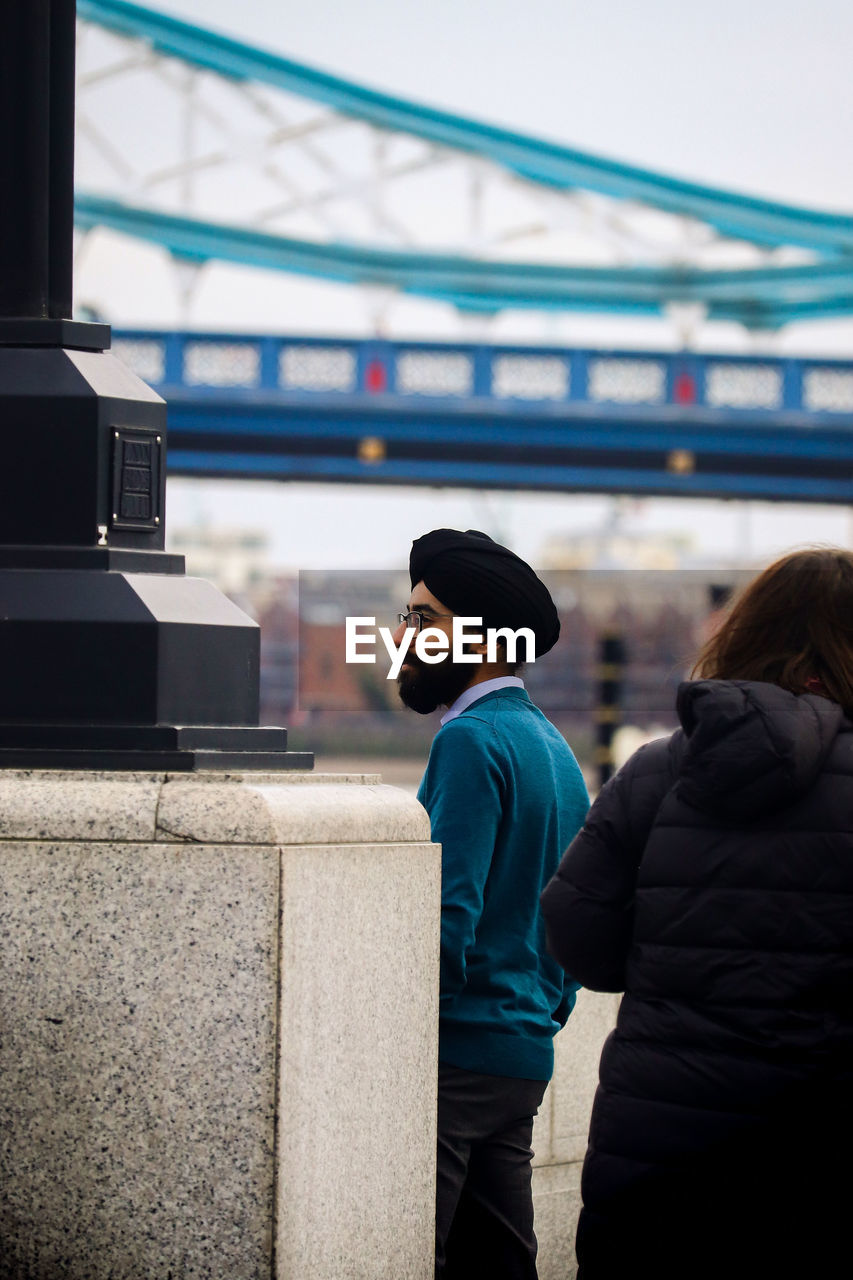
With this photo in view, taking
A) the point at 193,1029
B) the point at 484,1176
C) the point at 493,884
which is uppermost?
the point at 493,884

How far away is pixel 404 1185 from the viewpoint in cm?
252

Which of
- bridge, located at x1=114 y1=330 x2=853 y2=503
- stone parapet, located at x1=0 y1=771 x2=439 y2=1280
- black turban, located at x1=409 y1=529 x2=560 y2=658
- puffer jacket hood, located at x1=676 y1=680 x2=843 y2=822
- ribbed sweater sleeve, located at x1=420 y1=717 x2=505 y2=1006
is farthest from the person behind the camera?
bridge, located at x1=114 y1=330 x2=853 y2=503

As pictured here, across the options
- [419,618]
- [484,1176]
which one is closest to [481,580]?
[419,618]

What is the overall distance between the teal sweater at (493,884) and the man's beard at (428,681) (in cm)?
7

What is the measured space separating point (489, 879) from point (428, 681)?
31cm

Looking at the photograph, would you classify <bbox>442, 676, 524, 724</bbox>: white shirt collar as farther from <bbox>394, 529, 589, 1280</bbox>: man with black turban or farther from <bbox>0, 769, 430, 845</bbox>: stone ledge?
<bbox>0, 769, 430, 845</bbox>: stone ledge

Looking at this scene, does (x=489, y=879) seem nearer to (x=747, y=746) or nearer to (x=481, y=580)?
(x=481, y=580)

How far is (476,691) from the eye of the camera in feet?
9.05

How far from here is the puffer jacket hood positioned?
2053 mm

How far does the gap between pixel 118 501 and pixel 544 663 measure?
1358cm

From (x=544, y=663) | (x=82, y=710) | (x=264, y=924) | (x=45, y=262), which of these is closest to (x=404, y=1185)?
(x=264, y=924)

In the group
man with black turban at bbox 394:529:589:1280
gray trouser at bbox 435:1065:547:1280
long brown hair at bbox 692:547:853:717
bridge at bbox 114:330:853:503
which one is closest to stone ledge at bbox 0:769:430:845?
man with black turban at bbox 394:529:589:1280

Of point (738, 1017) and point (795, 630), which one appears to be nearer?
point (738, 1017)

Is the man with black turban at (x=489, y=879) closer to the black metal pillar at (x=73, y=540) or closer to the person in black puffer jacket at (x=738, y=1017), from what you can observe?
the black metal pillar at (x=73, y=540)
